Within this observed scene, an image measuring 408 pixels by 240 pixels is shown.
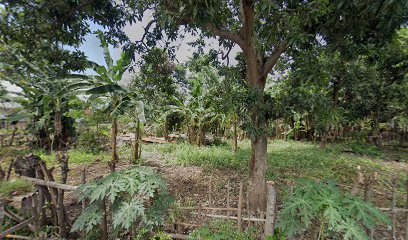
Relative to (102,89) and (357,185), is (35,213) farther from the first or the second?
(357,185)

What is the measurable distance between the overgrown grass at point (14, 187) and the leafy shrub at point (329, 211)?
2.91 metres

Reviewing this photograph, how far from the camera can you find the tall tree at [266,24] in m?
2.62

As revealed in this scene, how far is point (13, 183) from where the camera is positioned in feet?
8.94

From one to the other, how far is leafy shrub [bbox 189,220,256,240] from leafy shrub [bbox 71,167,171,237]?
615 millimetres

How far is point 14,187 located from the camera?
2.70 metres

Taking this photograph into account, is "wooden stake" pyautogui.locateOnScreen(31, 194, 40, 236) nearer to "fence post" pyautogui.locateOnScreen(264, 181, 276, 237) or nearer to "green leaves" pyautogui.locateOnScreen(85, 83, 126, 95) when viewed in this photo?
"green leaves" pyautogui.locateOnScreen(85, 83, 126, 95)

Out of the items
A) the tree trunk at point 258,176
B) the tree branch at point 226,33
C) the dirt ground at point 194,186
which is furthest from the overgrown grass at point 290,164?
the tree branch at point 226,33

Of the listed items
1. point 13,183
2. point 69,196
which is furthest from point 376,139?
point 13,183

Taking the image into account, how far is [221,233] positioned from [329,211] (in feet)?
4.37

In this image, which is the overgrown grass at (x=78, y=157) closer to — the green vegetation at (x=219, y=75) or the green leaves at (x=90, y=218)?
the green vegetation at (x=219, y=75)

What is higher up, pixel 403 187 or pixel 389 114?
pixel 389 114

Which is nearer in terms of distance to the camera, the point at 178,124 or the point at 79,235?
the point at 79,235

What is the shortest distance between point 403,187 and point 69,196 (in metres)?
6.53

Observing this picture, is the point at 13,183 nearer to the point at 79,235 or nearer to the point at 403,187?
the point at 79,235
